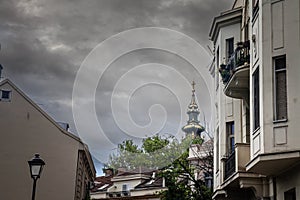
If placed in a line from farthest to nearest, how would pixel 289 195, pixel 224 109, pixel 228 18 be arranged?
pixel 228 18 < pixel 224 109 < pixel 289 195

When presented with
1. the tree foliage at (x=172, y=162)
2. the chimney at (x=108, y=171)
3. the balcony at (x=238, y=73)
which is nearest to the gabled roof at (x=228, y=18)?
the balcony at (x=238, y=73)

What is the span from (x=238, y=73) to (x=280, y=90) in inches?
145

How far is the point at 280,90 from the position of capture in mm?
15031

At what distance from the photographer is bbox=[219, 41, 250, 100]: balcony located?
18.4 m

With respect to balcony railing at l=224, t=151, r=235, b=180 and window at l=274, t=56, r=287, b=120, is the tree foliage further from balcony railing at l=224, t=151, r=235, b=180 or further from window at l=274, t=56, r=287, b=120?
window at l=274, t=56, r=287, b=120

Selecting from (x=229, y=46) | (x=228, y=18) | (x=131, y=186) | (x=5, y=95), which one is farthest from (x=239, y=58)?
(x=131, y=186)

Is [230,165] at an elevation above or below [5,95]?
below

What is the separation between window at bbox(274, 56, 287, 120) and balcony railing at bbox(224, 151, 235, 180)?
457 centimetres

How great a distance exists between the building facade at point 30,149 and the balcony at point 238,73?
8193 mm

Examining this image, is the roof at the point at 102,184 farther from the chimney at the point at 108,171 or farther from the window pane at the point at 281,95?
the window pane at the point at 281,95

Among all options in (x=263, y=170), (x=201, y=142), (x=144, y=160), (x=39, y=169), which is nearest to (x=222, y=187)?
(x=263, y=170)

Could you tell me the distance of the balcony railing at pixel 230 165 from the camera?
63.5 ft

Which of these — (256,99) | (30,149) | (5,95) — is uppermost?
(5,95)

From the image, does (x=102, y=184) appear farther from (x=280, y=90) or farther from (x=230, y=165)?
(x=280, y=90)
